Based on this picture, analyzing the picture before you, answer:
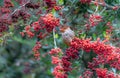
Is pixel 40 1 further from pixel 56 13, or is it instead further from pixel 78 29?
pixel 78 29

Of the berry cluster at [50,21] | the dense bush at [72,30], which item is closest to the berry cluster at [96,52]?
the dense bush at [72,30]

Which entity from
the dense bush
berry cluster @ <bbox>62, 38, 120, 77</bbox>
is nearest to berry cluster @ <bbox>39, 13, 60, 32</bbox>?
the dense bush

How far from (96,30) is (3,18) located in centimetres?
69

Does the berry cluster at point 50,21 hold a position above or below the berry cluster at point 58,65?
above

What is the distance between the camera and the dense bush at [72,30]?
2189 mm

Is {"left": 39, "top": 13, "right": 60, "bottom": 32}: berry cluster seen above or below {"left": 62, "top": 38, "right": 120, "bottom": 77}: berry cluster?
above

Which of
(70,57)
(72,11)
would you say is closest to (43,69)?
(72,11)

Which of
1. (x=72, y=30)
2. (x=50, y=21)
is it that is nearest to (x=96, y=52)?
(x=50, y=21)

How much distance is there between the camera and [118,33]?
2656mm

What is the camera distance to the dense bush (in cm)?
219

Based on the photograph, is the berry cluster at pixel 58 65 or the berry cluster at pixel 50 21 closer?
the berry cluster at pixel 58 65

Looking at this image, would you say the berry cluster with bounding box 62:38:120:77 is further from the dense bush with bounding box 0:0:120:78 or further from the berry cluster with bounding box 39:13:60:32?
the berry cluster with bounding box 39:13:60:32

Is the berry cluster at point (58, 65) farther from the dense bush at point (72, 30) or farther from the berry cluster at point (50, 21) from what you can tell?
the berry cluster at point (50, 21)

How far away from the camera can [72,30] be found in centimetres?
262
